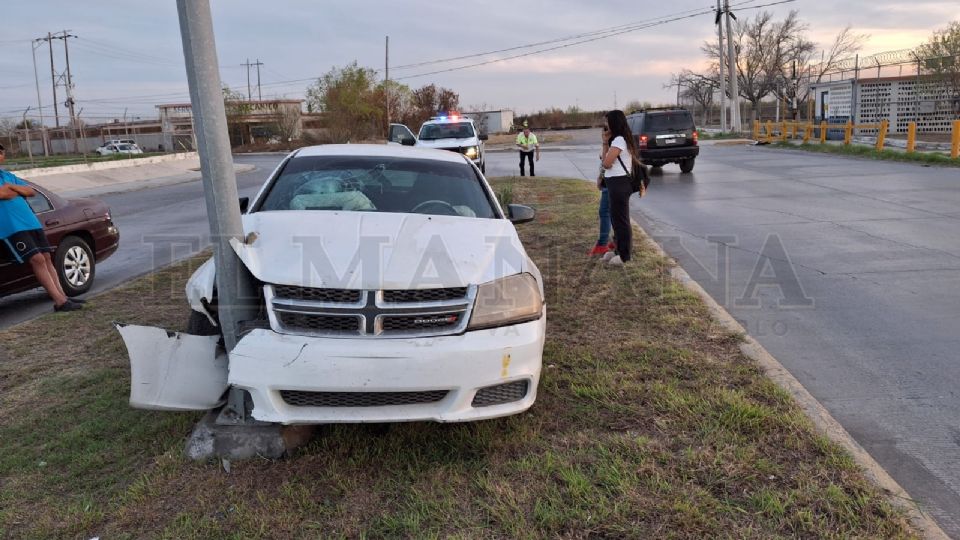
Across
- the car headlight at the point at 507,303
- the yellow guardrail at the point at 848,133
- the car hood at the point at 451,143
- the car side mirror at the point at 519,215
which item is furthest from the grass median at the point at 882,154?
the car headlight at the point at 507,303

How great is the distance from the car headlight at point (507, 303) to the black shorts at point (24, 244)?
520 cm

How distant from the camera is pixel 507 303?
11.2ft

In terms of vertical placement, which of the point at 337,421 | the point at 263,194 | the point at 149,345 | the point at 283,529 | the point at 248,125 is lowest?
the point at 283,529

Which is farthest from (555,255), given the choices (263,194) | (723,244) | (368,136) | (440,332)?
(368,136)

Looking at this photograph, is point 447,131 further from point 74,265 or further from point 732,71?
point 732,71

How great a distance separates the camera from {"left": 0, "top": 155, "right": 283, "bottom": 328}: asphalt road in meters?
7.28

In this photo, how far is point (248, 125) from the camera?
2489 inches

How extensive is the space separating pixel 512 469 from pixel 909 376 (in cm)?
280

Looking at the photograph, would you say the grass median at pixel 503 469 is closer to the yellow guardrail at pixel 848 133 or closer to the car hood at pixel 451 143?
the car hood at pixel 451 143

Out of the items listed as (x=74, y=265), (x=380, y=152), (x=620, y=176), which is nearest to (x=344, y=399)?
(x=380, y=152)

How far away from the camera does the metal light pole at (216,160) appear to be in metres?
3.44

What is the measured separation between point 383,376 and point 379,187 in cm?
206

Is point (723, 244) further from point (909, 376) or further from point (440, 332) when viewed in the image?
point (440, 332)

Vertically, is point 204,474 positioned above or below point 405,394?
below
